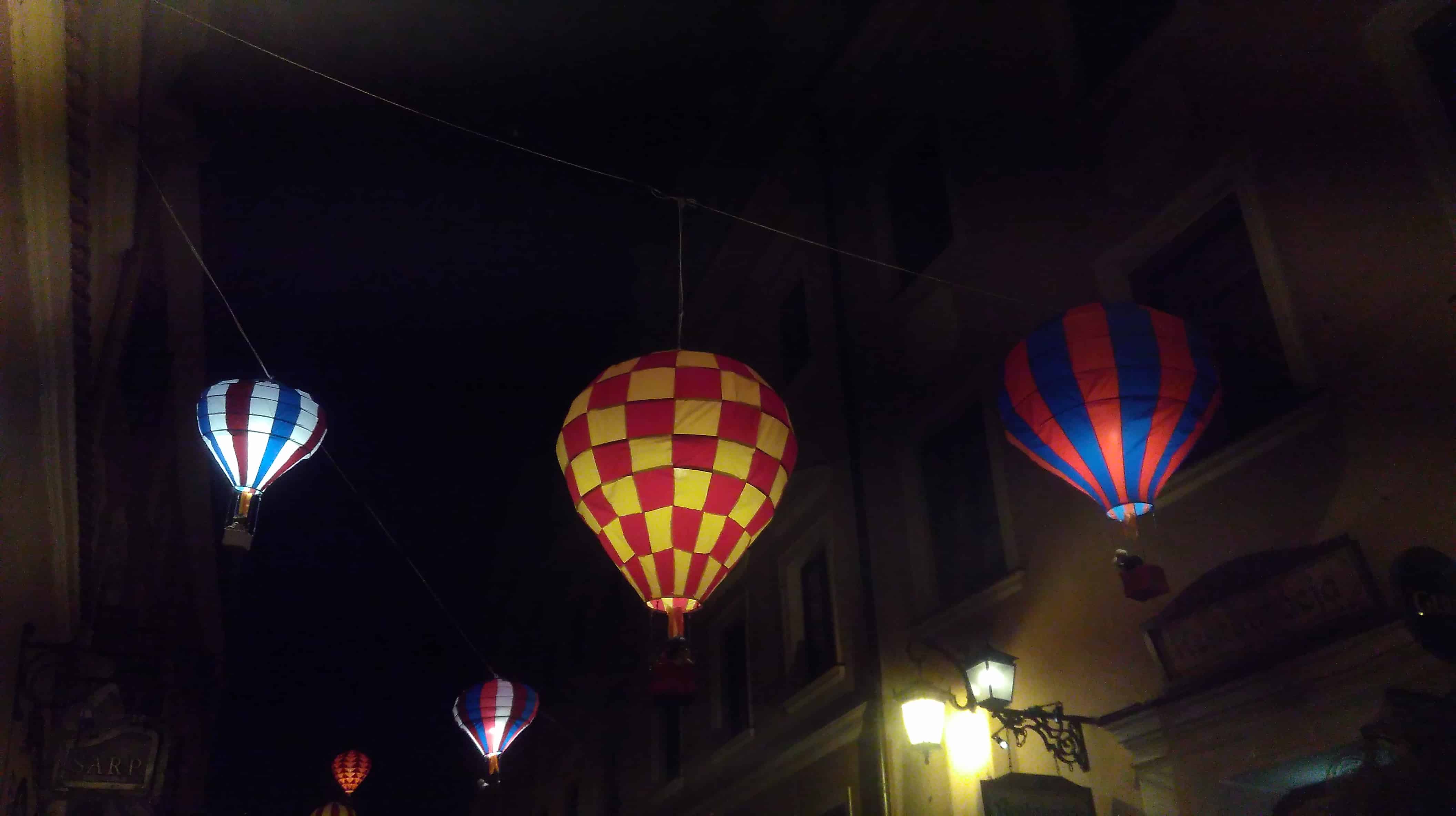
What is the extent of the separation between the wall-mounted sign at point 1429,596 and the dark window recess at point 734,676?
8607mm

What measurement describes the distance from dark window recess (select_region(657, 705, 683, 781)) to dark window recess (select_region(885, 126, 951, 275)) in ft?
24.7

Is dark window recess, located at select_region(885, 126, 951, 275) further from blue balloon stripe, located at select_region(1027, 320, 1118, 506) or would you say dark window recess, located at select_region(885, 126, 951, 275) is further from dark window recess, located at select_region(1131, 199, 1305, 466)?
blue balloon stripe, located at select_region(1027, 320, 1118, 506)

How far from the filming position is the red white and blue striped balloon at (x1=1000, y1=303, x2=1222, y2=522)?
230 inches

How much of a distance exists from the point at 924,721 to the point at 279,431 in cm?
661

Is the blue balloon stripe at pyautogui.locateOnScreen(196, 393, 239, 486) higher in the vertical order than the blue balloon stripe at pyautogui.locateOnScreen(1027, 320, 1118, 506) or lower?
higher

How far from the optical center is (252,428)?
9453mm

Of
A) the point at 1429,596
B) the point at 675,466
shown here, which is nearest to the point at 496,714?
the point at 675,466

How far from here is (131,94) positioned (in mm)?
9016

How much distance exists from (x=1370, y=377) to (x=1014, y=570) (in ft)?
10.1

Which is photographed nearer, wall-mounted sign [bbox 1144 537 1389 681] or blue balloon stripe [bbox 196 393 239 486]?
wall-mounted sign [bbox 1144 537 1389 681]

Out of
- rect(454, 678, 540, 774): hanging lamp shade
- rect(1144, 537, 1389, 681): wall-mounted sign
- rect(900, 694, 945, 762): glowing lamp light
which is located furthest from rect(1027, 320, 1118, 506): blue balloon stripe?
rect(454, 678, 540, 774): hanging lamp shade

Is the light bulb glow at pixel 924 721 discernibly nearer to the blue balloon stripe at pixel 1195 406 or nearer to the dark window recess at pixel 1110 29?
the blue balloon stripe at pixel 1195 406

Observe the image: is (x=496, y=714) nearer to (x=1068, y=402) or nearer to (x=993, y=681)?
(x=993, y=681)

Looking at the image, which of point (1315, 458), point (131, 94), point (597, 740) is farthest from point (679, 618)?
point (597, 740)
